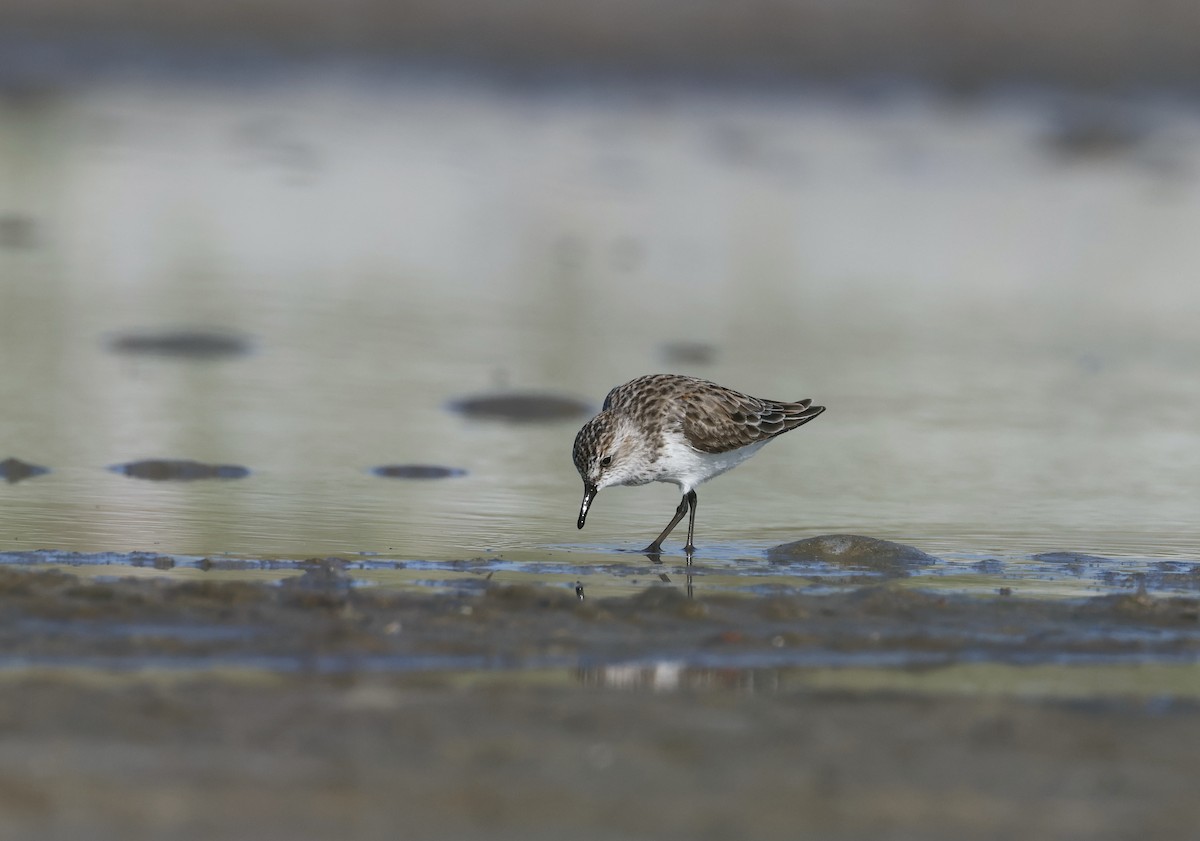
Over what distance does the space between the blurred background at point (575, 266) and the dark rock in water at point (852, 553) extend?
38 centimetres

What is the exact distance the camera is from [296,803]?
209 inches

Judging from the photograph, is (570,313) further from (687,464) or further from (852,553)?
(852,553)

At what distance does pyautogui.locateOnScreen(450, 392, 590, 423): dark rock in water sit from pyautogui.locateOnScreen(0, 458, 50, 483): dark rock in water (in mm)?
3124

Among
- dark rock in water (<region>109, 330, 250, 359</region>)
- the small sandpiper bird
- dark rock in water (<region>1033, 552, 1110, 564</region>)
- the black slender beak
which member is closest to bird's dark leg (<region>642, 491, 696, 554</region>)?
the small sandpiper bird

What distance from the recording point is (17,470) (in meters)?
10.5

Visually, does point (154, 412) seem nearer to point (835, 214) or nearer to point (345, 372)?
point (345, 372)

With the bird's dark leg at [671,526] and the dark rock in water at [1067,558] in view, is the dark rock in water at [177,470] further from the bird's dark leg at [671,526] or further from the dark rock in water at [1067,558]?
the dark rock in water at [1067,558]

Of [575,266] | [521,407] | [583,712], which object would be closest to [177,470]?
[521,407]

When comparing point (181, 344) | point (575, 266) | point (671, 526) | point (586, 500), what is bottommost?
point (671, 526)

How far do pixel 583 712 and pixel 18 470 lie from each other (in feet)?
17.4

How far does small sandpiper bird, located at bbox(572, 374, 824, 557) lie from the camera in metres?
9.83

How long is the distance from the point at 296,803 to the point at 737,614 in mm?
2878

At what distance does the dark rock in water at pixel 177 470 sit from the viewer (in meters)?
10.7

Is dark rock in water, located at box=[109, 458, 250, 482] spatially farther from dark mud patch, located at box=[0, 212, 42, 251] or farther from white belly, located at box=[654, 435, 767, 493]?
dark mud patch, located at box=[0, 212, 42, 251]
